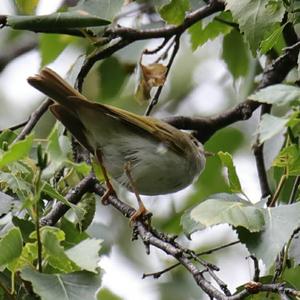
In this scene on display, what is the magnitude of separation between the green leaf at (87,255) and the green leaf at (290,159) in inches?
20.0

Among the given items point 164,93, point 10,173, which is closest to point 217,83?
point 164,93

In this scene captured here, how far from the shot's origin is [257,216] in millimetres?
2143

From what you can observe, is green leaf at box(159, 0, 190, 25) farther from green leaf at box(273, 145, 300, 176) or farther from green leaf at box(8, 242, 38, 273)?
green leaf at box(8, 242, 38, 273)

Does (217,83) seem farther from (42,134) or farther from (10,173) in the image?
(10,173)

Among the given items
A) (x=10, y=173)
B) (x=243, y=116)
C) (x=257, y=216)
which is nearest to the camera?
(x=257, y=216)

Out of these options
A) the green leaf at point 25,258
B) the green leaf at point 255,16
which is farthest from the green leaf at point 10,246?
the green leaf at point 255,16

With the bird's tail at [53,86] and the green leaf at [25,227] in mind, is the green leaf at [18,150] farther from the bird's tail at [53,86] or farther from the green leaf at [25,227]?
the bird's tail at [53,86]

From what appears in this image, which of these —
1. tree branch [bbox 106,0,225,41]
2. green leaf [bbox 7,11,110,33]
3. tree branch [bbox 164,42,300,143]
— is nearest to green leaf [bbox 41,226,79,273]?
green leaf [bbox 7,11,110,33]

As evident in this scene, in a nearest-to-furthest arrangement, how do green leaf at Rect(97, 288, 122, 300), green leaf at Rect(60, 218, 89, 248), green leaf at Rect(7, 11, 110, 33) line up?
green leaf at Rect(7, 11, 110, 33), green leaf at Rect(60, 218, 89, 248), green leaf at Rect(97, 288, 122, 300)

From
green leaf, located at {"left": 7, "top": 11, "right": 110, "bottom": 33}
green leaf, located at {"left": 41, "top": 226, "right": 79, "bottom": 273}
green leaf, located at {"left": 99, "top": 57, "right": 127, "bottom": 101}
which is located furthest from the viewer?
green leaf, located at {"left": 99, "top": 57, "right": 127, "bottom": 101}

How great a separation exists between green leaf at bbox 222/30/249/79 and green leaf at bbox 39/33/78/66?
2.14ft

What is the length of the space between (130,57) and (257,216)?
1350 millimetres

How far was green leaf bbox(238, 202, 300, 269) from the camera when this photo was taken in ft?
6.81

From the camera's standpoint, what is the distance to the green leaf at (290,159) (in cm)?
213
